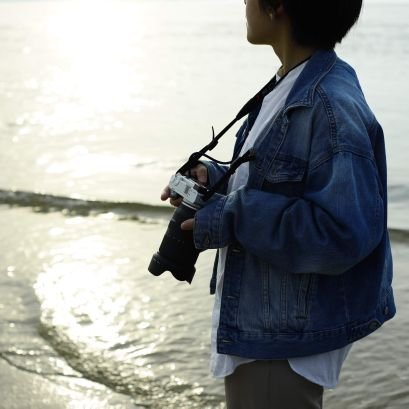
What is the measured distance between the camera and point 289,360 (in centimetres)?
192

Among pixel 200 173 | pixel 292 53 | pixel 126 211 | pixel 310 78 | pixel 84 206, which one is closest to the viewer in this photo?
pixel 310 78

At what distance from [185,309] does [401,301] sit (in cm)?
111

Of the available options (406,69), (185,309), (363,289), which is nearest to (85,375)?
(185,309)

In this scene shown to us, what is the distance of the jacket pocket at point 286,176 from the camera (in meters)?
1.84

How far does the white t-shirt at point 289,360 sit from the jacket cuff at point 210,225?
13cm

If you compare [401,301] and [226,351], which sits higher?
[226,351]

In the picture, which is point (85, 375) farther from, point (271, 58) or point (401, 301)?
point (271, 58)

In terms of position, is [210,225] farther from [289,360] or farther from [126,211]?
[126,211]

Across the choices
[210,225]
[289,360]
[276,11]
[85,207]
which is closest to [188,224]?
[210,225]

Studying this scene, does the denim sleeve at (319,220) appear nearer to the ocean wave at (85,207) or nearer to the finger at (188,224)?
the finger at (188,224)

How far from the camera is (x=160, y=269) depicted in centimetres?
209

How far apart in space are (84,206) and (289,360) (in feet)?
15.4

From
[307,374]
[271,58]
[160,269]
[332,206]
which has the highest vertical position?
[332,206]

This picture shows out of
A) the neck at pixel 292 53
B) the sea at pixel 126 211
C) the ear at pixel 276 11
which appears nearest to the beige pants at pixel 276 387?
the neck at pixel 292 53
